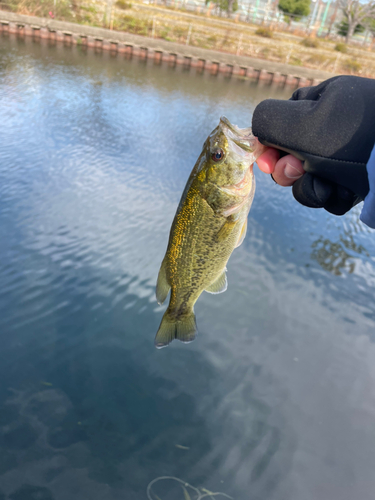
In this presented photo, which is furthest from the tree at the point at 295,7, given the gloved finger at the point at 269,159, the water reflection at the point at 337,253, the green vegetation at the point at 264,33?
the gloved finger at the point at 269,159

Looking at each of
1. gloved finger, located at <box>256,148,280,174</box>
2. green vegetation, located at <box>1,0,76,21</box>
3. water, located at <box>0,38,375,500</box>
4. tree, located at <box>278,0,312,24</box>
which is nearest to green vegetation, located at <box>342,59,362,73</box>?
tree, located at <box>278,0,312,24</box>

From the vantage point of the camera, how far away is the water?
3.24m

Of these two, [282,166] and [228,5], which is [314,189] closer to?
[282,166]

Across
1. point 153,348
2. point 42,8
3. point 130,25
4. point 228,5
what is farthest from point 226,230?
point 228,5

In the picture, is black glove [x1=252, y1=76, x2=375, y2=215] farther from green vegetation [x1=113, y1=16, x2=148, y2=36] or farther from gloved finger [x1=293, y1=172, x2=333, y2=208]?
green vegetation [x1=113, y1=16, x2=148, y2=36]

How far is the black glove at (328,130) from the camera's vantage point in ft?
4.82

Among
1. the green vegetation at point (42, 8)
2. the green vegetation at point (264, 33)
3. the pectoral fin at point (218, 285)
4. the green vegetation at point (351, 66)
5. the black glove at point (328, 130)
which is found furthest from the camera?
the green vegetation at point (264, 33)

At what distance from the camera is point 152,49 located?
19.5 meters

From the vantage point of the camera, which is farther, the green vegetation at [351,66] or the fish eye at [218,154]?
the green vegetation at [351,66]

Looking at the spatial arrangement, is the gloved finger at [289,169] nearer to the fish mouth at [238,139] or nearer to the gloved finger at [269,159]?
the gloved finger at [269,159]

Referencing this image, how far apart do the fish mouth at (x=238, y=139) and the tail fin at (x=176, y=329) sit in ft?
3.30

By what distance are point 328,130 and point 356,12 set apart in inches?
1497

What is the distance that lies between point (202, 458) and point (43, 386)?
173 centimetres

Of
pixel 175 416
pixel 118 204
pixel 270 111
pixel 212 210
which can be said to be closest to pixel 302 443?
pixel 175 416
